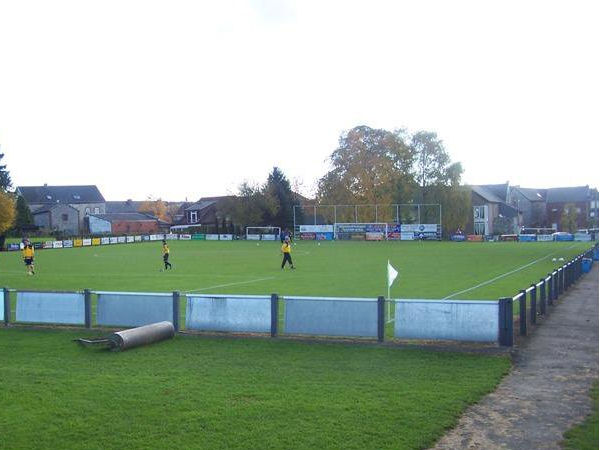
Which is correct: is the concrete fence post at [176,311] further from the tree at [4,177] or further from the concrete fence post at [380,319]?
the tree at [4,177]

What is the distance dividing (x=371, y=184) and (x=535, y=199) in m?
60.5

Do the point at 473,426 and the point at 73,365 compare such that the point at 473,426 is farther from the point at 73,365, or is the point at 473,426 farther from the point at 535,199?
the point at 535,199

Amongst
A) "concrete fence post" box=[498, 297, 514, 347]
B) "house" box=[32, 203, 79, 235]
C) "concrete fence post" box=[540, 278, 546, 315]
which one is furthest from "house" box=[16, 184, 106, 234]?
"concrete fence post" box=[498, 297, 514, 347]

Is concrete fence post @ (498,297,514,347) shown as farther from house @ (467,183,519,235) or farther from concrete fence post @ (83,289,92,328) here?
house @ (467,183,519,235)

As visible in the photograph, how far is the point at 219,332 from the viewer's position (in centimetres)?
1405

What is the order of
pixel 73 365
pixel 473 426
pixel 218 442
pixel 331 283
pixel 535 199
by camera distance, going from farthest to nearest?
pixel 535 199
pixel 331 283
pixel 73 365
pixel 473 426
pixel 218 442

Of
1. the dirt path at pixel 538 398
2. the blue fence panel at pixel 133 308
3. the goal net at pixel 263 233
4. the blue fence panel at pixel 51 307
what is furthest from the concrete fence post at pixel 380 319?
the goal net at pixel 263 233

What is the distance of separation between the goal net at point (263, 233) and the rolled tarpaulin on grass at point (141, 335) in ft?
223

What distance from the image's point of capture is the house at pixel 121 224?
10850cm

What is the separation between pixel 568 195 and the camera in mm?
124938

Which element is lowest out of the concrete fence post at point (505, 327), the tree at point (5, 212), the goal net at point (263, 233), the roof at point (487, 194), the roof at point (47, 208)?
the concrete fence post at point (505, 327)

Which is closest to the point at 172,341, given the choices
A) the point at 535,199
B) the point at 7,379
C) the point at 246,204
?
the point at 7,379

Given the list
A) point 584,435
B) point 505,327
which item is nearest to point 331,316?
point 505,327

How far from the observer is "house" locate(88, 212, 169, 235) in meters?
108
